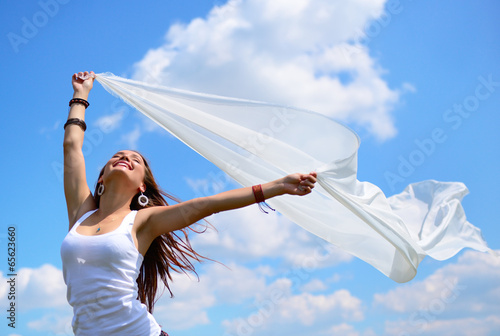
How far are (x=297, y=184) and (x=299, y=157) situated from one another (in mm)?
789

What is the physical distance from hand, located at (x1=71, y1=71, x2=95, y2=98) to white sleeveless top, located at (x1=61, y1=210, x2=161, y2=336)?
1.54 m

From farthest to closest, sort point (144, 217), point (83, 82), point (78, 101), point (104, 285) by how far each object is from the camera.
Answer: point (83, 82) < point (78, 101) < point (144, 217) < point (104, 285)

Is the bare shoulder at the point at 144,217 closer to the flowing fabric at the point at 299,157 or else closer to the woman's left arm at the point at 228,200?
the woman's left arm at the point at 228,200

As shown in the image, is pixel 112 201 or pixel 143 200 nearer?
pixel 112 201

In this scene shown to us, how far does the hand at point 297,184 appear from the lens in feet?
12.5

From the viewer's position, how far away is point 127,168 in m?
4.16

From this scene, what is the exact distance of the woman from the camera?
358 cm

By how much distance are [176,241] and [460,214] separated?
2991 mm

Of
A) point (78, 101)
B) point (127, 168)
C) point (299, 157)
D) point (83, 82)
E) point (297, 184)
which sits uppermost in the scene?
point (83, 82)

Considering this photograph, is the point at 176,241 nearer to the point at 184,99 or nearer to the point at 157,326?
the point at 157,326

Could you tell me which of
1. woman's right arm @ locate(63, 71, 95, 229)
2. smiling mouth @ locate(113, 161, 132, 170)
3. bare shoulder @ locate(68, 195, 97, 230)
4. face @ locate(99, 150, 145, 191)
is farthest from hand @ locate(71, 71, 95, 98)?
bare shoulder @ locate(68, 195, 97, 230)

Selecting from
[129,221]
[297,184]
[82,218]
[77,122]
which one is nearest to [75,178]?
[82,218]

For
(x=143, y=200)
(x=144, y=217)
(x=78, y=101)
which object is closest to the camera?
(x=144, y=217)

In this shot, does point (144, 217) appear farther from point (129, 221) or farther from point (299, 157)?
point (299, 157)
